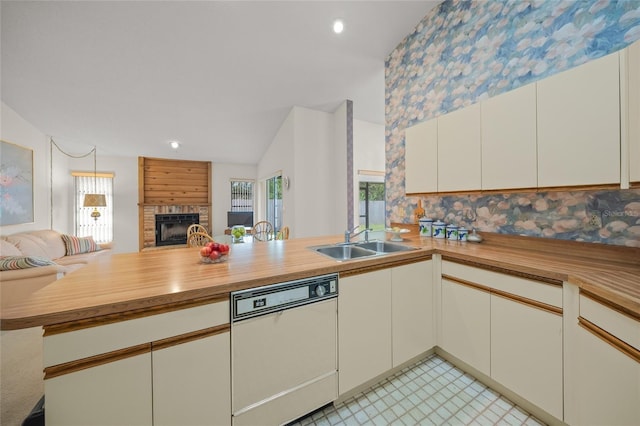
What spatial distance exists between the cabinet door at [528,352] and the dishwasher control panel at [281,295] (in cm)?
103

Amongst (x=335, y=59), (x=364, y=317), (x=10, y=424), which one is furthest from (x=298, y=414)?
(x=335, y=59)

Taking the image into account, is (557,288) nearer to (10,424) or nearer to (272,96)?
(10,424)

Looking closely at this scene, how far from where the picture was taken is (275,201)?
539 centimetres

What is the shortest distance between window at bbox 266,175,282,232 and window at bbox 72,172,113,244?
370cm

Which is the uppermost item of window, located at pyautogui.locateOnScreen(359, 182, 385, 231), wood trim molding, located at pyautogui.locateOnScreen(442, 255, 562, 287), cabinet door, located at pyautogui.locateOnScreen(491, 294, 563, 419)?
window, located at pyautogui.locateOnScreen(359, 182, 385, 231)

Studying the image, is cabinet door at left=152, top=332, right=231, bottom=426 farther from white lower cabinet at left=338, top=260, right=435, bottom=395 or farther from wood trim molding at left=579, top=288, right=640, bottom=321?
wood trim molding at left=579, top=288, right=640, bottom=321

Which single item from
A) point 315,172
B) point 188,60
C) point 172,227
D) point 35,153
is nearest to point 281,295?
point 315,172

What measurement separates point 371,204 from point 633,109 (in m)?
4.11

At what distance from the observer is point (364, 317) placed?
142 centimetres

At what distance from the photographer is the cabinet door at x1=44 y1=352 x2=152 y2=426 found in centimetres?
77

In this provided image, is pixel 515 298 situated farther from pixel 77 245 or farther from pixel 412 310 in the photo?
pixel 77 245

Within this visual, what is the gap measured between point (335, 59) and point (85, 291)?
3.19m

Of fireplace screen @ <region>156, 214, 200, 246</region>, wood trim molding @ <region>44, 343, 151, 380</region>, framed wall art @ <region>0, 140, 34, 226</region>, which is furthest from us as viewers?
fireplace screen @ <region>156, 214, 200, 246</region>

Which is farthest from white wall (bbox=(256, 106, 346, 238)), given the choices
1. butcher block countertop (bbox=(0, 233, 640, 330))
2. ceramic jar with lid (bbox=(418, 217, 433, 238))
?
butcher block countertop (bbox=(0, 233, 640, 330))
